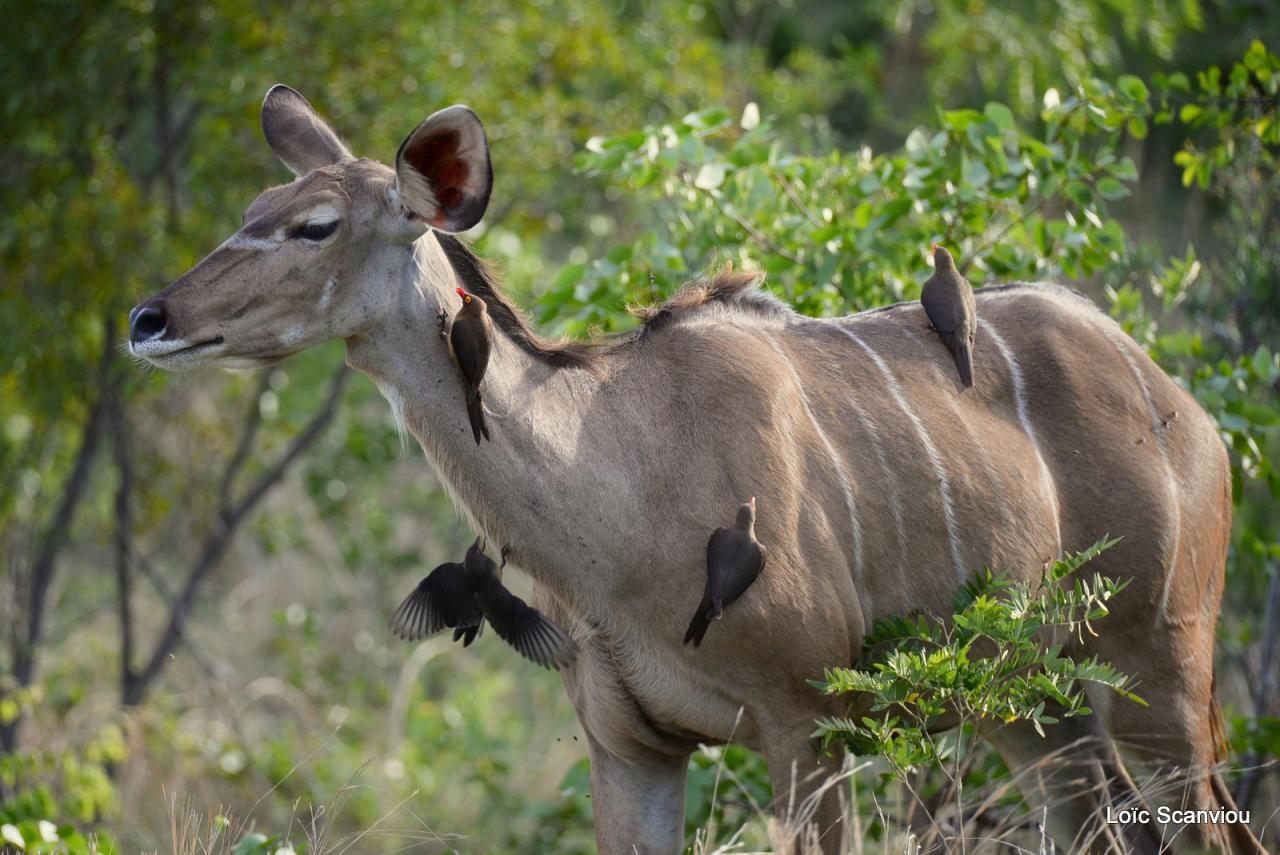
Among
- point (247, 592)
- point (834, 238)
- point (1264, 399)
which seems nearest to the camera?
point (834, 238)

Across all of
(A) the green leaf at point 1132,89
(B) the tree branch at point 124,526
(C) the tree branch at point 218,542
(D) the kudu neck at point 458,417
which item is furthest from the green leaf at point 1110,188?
(B) the tree branch at point 124,526

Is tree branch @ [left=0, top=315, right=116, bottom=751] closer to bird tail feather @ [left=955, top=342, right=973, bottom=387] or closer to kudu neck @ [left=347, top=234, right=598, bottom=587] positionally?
kudu neck @ [left=347, top=234, right=598, bottom=587]

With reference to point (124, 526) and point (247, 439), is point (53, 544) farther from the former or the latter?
point (247, 439)

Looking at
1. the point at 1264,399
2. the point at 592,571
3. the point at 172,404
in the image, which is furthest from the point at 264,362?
the point at 172,404

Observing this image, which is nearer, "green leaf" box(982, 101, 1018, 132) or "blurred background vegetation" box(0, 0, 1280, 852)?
"green leaf" box(982, 101, 1018, 132)

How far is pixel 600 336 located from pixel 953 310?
1.00 meters

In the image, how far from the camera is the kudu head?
364 cm

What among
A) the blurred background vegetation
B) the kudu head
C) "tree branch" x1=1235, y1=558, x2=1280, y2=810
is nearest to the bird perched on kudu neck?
the kudu head

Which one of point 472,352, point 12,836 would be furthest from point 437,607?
point 12,836

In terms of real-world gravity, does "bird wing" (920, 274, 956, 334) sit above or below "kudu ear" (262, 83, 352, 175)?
below

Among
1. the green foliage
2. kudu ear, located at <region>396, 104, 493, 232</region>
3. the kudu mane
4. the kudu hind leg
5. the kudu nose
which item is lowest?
the kudu hind leg

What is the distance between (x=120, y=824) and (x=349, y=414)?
320cm

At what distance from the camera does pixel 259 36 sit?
8086mm

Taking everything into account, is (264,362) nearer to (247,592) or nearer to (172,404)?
(172,404)
